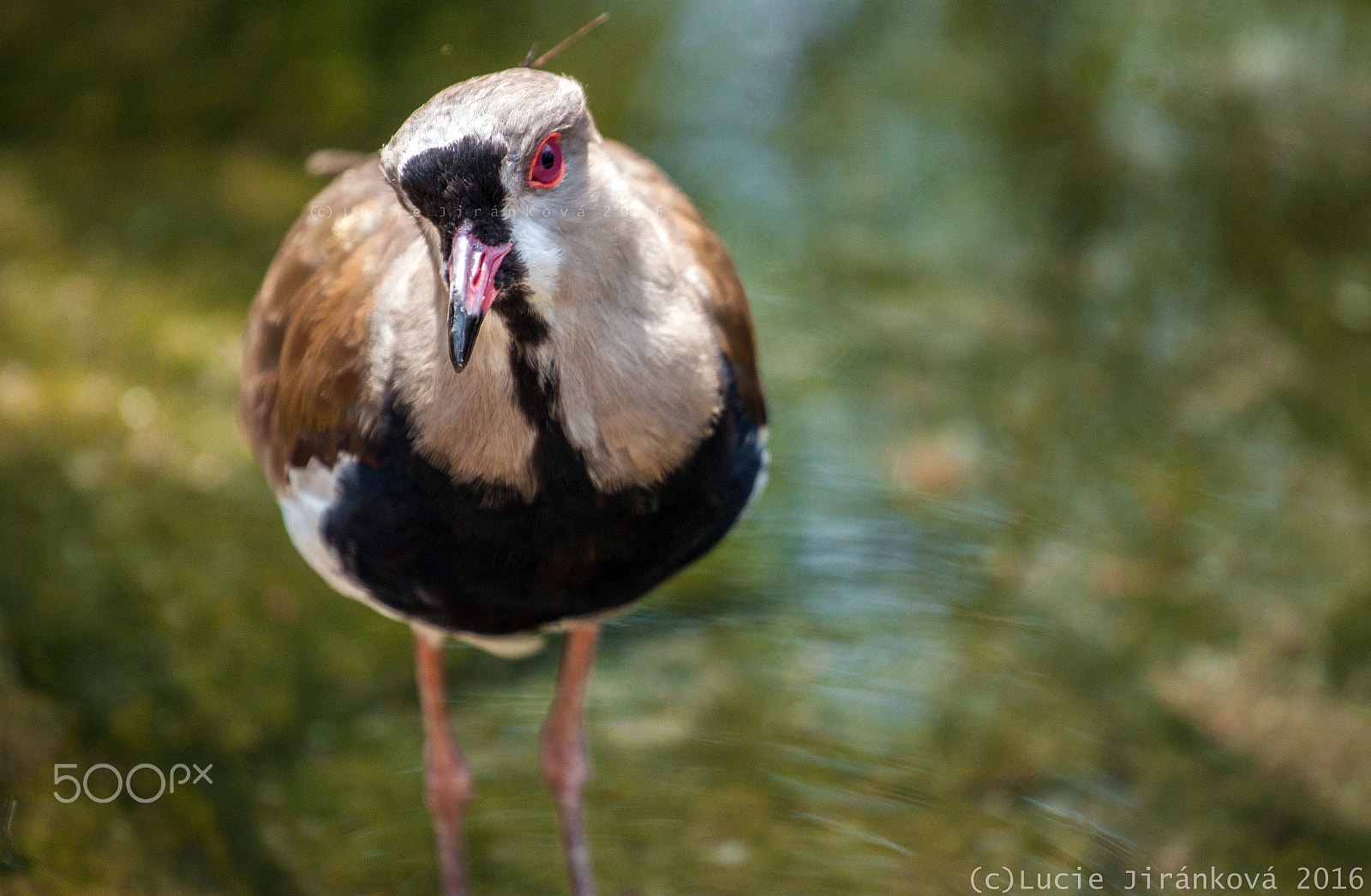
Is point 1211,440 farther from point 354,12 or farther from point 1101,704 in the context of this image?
point 354,12

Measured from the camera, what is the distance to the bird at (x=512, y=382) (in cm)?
183

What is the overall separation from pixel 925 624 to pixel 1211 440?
130 cm

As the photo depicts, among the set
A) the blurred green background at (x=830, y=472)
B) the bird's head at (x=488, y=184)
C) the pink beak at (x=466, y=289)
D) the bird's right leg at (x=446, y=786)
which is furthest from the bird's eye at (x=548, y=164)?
the blurred green background at (x=830, y=472)

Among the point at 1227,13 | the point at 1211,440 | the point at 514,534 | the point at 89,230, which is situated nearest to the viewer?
the point at 514,534

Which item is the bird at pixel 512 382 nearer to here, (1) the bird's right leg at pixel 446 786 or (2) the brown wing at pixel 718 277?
(2) the brown wing at pixel 718 277

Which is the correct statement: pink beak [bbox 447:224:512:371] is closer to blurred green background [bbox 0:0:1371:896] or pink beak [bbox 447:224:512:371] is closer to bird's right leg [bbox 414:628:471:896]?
bird's right leg [bbox 414:628:471:896]

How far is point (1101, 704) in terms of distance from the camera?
3.46 meters

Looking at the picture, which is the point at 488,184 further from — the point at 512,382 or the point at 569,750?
the point at 569,750

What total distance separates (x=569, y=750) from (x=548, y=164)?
1667mm

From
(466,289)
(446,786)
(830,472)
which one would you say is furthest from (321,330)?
(830,472)

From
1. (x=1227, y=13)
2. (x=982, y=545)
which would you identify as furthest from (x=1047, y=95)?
(x=982, y=545)

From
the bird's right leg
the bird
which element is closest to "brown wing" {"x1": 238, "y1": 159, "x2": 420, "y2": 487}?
the bird

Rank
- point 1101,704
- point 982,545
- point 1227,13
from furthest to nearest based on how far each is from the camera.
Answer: point 1227,13, point 982,545, point 1101,704

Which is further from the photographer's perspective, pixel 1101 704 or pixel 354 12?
pixel 354 12
